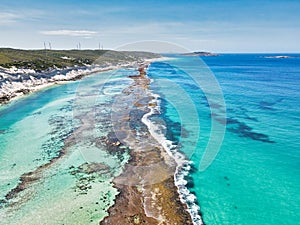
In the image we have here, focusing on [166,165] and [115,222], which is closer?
[115,222]

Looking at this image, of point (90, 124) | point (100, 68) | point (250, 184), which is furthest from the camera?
point (100, 68)

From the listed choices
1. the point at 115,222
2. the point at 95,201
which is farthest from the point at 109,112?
the point at 115,222

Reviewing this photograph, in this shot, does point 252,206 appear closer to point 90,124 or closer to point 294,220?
point 294,220

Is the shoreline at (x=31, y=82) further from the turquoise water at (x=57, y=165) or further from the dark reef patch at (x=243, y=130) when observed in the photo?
the dark reef patch at (x=243, y=130)

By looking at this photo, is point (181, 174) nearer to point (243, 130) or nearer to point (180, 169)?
point (180, 169)

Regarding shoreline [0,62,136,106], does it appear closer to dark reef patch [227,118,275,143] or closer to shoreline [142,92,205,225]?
shoreline [142,92,205,225]

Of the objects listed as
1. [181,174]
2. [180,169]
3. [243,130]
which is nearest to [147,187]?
[181,174]
